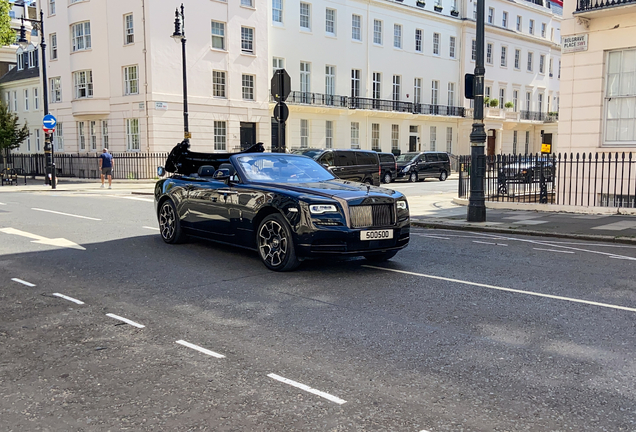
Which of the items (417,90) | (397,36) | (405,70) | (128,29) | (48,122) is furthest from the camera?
(417,90)

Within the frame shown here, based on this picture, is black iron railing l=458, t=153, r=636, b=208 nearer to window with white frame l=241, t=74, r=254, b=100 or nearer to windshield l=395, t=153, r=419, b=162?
windshield l=395, t=153, r=419, b=162

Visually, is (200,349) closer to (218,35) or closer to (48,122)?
(48,122)

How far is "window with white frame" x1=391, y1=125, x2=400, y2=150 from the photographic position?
161ft

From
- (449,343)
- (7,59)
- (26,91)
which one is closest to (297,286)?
(449,343)

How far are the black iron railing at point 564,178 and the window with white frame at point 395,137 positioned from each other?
30169 mm

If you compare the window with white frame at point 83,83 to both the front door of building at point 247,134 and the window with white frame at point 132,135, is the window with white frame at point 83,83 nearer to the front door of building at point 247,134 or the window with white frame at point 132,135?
the window with white frame at point 132,135

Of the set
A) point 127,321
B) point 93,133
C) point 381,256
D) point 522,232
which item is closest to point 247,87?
point 93,133

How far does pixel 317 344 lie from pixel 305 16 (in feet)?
129

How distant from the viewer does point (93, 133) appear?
38.6 metres

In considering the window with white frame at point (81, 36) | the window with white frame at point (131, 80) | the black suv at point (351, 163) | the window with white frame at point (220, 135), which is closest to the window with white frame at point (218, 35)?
the window with white frame at point (220, 135)

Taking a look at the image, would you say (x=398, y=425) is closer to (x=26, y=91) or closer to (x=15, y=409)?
(x=15, y=409)

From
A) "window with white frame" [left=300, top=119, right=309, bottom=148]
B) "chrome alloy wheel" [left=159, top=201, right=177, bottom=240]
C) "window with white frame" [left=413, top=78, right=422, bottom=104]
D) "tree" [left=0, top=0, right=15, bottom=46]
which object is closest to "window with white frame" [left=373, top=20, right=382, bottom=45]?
"window with white frame" [left=413, top=78, right=422, bottom=104]

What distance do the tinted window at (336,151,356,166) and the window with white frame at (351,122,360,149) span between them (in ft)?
61.5

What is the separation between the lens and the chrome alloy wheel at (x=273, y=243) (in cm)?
807
